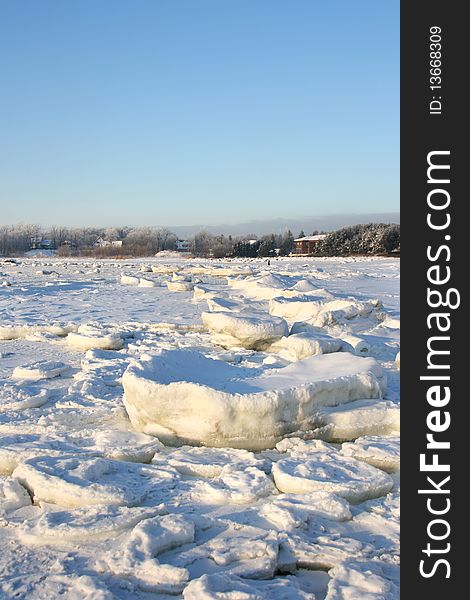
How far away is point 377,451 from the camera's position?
394cm

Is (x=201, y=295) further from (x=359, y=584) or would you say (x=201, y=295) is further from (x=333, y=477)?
(x=359, y=584)

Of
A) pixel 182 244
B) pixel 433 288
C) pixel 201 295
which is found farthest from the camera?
pixel 182 244

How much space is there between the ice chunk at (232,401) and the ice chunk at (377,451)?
1.34 feet

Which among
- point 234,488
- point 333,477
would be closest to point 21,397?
point 234,488

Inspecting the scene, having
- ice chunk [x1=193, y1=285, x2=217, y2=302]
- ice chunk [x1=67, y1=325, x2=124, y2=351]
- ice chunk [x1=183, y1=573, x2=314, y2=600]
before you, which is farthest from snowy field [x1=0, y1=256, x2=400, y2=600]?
ice chunk [x1=193, y1=285, x2=217, y2=302]

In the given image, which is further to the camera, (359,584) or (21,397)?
(21,397)

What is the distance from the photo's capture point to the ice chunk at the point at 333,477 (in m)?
3.40

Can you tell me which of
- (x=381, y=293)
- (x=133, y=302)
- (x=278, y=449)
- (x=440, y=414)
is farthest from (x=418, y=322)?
(x=381, y=293)

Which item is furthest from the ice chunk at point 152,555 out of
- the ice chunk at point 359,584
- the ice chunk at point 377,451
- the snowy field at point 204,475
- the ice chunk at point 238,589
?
the ice chunk at point 377,451

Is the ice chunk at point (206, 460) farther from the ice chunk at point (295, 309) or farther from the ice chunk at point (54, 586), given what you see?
the ice chunk at point (295, 309)

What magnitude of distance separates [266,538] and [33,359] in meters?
5.60

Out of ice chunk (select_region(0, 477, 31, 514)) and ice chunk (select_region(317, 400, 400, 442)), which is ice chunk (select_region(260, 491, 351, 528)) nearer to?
ice chunk (select_region(317, 400, 400, 442))

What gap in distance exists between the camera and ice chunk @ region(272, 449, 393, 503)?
3.40 meters

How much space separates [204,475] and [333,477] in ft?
2.77
